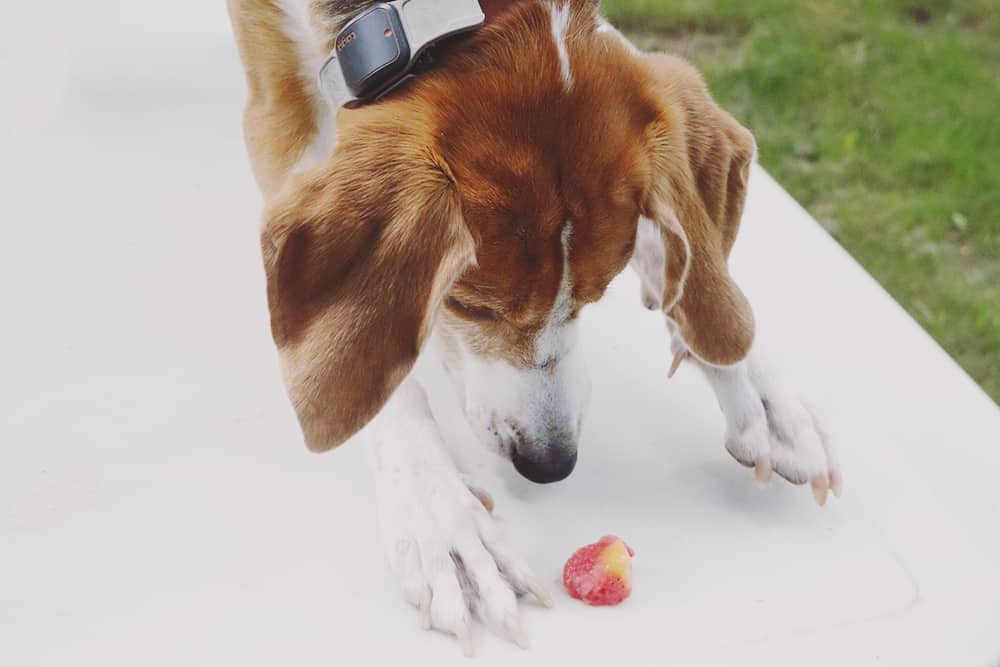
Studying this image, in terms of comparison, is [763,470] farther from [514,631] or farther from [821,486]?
[514,631]

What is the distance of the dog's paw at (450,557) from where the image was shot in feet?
5.99

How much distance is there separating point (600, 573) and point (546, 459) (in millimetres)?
220

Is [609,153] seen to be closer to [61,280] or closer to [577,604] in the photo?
[577,604]

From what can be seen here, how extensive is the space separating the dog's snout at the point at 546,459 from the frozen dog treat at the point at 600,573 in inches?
5.9

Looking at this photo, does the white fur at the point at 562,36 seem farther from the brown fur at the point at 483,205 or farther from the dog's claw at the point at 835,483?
the dog's claw at the point at 835,483

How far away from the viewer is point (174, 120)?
3.09 meters

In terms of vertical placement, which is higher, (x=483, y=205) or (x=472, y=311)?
(x=483, y=205)

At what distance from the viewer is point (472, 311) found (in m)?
1.81

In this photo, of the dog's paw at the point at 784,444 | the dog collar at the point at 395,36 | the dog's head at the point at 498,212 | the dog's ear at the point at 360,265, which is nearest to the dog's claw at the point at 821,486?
the dog's paw at the point at 784,444

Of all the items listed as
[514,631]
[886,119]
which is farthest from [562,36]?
[886,119]

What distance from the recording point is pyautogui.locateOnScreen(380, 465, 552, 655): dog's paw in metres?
1.83

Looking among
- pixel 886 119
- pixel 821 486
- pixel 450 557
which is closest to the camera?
pixel 450 557

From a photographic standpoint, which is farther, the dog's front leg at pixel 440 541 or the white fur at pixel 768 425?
the white fur at pixel 768 425

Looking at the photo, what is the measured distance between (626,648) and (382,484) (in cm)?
52
